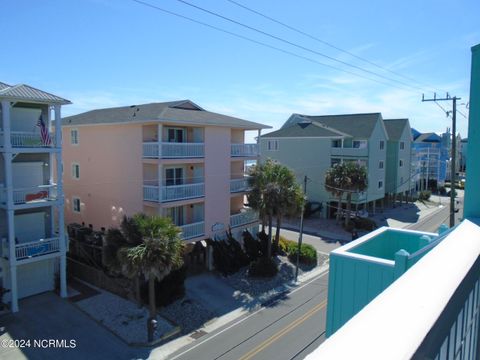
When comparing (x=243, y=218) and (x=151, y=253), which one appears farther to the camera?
(x=243, y=218)

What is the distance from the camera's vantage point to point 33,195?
69.5 ft

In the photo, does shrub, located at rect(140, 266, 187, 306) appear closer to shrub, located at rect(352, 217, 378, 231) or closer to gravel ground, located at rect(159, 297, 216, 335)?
gravel ground, located at rect(159, 297, 216, 335)

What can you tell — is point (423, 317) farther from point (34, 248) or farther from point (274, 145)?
point (274, 145)

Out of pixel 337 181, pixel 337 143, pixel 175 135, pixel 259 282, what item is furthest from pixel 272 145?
pixel 259 282

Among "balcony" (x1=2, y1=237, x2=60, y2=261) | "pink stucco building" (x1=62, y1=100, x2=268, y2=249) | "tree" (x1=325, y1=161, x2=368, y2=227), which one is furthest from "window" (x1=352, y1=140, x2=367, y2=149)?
"balcony" (x1=2, y1=237, x2=60, y2=261)

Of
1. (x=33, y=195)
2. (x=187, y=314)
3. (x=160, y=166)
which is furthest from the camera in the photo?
(x=160, y=166)

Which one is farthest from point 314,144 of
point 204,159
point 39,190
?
point 39,190

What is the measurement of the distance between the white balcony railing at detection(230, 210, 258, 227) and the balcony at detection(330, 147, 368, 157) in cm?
1789

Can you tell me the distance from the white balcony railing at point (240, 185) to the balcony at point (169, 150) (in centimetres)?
445

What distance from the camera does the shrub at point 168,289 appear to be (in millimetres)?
20094

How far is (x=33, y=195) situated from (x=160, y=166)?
7.32m

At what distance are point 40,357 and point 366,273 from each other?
51.2ft

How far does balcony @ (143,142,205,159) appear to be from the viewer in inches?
896

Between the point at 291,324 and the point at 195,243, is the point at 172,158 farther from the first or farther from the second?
the point at 291,324
